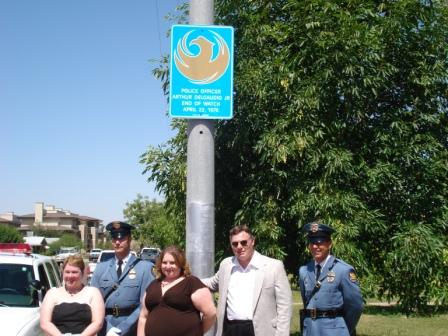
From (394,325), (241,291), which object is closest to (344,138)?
(241,291)

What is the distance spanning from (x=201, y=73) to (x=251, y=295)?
2.18 metres

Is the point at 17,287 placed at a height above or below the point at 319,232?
below

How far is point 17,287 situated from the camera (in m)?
7.07

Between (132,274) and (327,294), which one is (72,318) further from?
(327,294)

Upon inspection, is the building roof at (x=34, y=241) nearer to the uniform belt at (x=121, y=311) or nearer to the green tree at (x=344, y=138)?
the green tree at (x=344, y=138)

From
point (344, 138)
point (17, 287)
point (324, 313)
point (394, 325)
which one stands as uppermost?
point (344, 138)

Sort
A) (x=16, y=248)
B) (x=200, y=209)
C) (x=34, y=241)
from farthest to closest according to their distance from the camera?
(x=34, y=241), (x=16, y=248), (x=200, y=209)

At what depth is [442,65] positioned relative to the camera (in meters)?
8.17

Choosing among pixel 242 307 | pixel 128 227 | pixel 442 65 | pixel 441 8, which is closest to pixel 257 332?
pixel 242 307

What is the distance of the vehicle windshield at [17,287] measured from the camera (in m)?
6.86

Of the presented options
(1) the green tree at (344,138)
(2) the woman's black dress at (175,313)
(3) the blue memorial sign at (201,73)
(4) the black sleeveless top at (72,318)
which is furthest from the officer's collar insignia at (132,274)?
(1) the green tree at (344,138)

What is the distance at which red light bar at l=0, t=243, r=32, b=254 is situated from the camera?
25.7ft

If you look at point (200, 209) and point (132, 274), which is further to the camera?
point (200, 209)

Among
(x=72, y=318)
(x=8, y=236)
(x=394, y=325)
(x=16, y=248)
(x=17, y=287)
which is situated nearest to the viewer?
(x=72, y=318)
